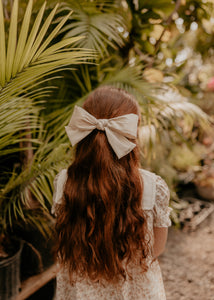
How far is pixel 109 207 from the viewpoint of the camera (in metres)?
0.88

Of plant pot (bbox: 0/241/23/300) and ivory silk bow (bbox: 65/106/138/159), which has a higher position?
ivory silk bow (bbox: 65/106/138/159)

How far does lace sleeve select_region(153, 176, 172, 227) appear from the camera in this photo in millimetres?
911

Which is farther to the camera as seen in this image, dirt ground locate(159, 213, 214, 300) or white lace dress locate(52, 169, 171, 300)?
dirt ground locate(159, 213, 214, 300)

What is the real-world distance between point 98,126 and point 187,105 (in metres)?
1.02

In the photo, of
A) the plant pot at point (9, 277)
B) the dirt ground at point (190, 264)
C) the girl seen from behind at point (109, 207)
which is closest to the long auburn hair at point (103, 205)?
the girl seen from behind at point (109, 207)

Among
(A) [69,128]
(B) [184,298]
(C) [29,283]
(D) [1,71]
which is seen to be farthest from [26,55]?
(B) [184,298]

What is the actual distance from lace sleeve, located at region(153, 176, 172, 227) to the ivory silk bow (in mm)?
205

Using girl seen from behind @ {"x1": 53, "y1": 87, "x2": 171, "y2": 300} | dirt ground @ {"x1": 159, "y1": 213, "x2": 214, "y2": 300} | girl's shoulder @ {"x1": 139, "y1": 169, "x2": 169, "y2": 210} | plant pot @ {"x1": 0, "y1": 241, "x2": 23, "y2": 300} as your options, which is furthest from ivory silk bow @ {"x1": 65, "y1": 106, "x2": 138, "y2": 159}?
dirt ground @ {"x1": 159, "y1": 213, "x2": 214, "y2": 300}

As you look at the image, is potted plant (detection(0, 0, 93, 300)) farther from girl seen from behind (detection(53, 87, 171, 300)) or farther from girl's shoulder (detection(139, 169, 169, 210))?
girl's shoulder (detection(139, 169, 169, 210))

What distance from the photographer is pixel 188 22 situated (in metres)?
2.40

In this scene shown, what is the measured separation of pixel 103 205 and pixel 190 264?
66.9 inches

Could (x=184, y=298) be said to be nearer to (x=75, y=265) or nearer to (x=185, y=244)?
(x=185, y=244)

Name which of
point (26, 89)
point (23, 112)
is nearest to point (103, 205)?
point (26, 89)

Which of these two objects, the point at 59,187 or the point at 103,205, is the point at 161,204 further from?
the point at 59,187
